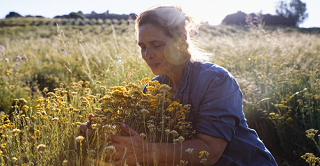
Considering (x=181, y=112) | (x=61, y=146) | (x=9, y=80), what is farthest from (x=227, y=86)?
(x=9, y=80)

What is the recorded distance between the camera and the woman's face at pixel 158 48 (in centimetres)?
188

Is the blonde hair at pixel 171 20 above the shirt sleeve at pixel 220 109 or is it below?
above

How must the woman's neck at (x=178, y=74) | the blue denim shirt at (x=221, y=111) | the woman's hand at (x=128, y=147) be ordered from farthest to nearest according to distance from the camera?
the woman's neck at (x=178, y=74)
the blue denim shirt at (x=221, y=111)
the woman's hand at (x=128, y=147)

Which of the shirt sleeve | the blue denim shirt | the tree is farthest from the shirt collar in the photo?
the tree

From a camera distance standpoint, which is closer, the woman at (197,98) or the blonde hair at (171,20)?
the woman at (197,98)

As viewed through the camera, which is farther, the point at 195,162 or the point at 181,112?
the point at 181,112

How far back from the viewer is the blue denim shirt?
5.05ft

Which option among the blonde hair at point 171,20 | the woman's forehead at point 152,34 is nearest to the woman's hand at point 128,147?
the woman's forehead at point 152,34

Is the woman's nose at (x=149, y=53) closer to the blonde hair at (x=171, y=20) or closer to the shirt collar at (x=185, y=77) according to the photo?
the blonde hair at (x=171, y=20)

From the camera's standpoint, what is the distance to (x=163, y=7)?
2012mm

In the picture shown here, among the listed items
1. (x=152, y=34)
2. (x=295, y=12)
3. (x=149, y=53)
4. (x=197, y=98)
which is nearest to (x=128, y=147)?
(x=197, y=98)

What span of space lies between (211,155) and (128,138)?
587mm

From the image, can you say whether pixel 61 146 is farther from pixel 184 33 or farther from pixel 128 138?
pixel 184 33

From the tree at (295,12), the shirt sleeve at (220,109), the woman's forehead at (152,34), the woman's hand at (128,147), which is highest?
the tree at (295,12)
